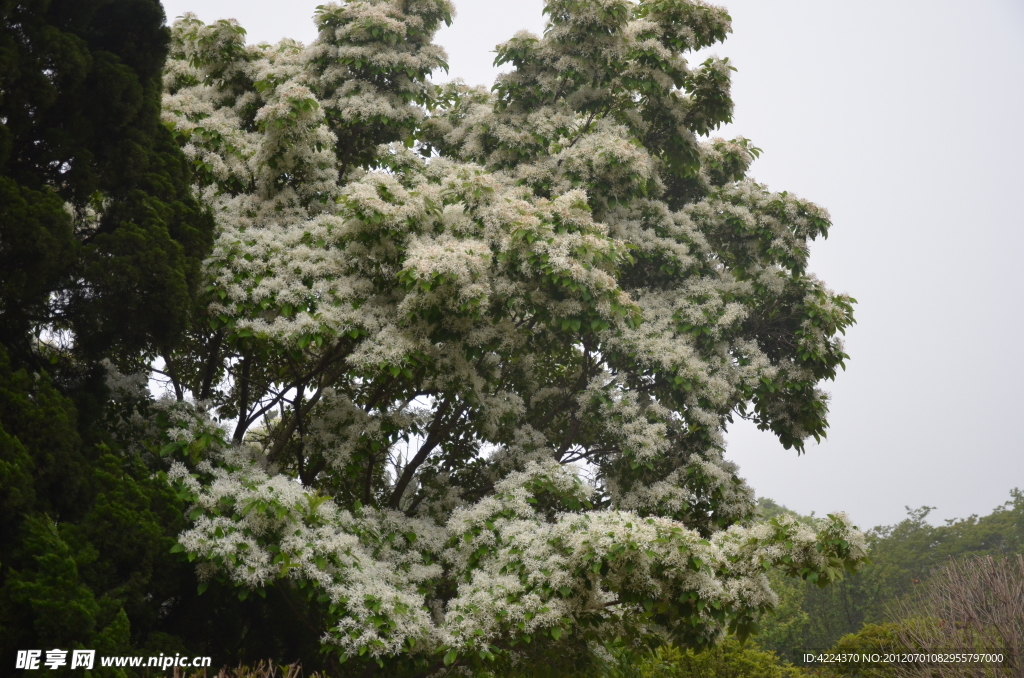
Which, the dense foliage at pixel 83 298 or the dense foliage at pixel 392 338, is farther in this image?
the dense foliage at pixel 392 338

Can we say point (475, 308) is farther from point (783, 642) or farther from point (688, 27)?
point (783, 642)

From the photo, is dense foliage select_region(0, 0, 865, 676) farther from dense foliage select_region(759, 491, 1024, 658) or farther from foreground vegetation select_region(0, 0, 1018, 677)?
dense foliage select_region(759, 491, 1024, 658)

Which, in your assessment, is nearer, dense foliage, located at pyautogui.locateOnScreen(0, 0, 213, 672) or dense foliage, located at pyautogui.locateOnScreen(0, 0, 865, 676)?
dense foliage, located at pyautogui.locateOnScreen(0, 0, 213, 672)

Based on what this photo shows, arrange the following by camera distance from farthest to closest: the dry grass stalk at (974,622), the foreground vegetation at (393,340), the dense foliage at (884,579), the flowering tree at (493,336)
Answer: the dense foliage at (884,579)
the dry grass stalk at (974,622)
the flowering tree at (493,336)
the foreground vegetation at (393,340)

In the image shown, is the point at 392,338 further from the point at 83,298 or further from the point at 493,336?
the point at 83,298

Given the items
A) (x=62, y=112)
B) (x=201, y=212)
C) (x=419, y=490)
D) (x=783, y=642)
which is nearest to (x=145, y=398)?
(x=201, y=212)

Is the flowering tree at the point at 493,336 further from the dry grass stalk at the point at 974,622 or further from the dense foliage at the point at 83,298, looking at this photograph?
the dry grass stalk at the point at 974,622

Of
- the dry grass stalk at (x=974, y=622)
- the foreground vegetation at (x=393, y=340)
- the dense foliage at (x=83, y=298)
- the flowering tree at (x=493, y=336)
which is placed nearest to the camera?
the dense foliage at (x=83, y=298)

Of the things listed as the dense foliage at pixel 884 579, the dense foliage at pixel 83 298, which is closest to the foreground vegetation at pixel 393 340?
the dense foliage at pixel 83 298

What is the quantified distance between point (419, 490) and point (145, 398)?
151 inches

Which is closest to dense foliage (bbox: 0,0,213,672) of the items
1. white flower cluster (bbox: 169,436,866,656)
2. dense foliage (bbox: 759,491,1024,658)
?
white flower cluster (bbox: 169,436,866,656)

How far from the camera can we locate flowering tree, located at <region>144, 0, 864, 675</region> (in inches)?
304

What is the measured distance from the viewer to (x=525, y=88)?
1229cm

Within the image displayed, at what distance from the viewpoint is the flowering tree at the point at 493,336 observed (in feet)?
25.4
